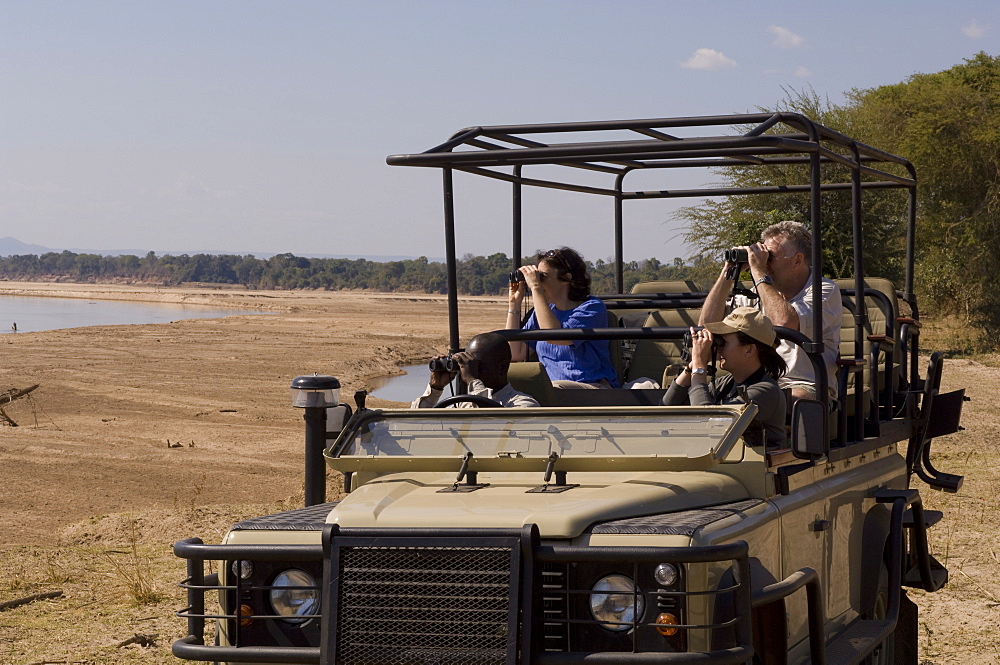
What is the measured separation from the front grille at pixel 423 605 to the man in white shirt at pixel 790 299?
198 centimetres

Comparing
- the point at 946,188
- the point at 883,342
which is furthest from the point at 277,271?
the point at 883,342

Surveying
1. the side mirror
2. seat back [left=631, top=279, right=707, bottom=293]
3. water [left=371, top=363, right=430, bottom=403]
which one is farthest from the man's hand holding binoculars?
water [left=371, top=363, right=430, bottom=403]

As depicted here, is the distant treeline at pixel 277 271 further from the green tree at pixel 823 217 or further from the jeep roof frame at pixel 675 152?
the jeep roof frame at pixel 675 152

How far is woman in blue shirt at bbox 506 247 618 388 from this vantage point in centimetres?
630

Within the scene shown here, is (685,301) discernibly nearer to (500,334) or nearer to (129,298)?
(500,334)

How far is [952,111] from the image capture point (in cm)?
3130

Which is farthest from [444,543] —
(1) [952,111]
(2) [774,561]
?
(1) [952,111]

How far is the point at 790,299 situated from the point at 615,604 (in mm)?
2679

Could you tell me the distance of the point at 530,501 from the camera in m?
3.92

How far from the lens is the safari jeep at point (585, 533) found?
3.62 m

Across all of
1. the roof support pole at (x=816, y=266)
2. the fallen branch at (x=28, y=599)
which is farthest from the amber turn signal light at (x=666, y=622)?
the fallen branch at (x=28, y=599)

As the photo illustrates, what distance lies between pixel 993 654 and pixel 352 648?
4.16 meters

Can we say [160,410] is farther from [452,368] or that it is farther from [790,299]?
[790,299]

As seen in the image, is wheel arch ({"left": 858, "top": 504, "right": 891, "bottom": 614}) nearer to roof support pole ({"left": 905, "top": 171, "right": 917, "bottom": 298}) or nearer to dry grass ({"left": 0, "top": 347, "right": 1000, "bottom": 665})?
dry grass ({"left": 0, "top": 347, "right": 1000, "bottom": 665})
